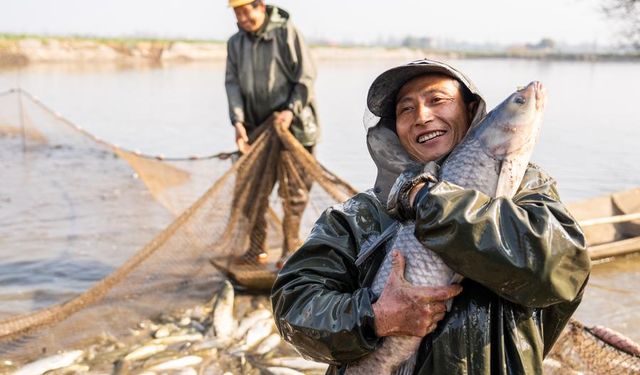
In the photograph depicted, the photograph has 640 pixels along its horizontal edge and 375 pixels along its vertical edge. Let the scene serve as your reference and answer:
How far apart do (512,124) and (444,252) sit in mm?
438

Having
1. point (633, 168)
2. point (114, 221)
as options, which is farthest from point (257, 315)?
point (633, 168)

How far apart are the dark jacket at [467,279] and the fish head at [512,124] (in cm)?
11

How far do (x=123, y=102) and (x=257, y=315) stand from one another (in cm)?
2160

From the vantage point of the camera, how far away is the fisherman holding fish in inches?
65.0

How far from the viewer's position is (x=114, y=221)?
8.97 m

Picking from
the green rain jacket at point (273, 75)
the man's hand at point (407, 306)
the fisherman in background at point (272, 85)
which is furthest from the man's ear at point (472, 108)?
the green rain jacket at point (273, 75)

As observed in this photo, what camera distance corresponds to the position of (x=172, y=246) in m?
5.63

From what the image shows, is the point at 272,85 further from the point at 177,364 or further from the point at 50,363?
the point at 50,363

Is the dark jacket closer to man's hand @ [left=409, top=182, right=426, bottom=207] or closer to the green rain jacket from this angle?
man's hand @ [left=409, top=182, right=426, bottom=207]

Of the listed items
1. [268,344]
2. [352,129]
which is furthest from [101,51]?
[268,344]

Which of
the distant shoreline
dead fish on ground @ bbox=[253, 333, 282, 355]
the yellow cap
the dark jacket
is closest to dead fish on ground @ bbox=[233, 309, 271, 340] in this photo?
dead fish on ground @ bbox=[253, 333, 282, 355]

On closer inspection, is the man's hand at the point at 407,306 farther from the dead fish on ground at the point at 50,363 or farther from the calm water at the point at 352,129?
the dead fish on ground at the point at 50,363

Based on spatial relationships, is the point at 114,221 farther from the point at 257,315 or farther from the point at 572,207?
the point at 572,207

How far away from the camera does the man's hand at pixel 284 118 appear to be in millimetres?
5898
